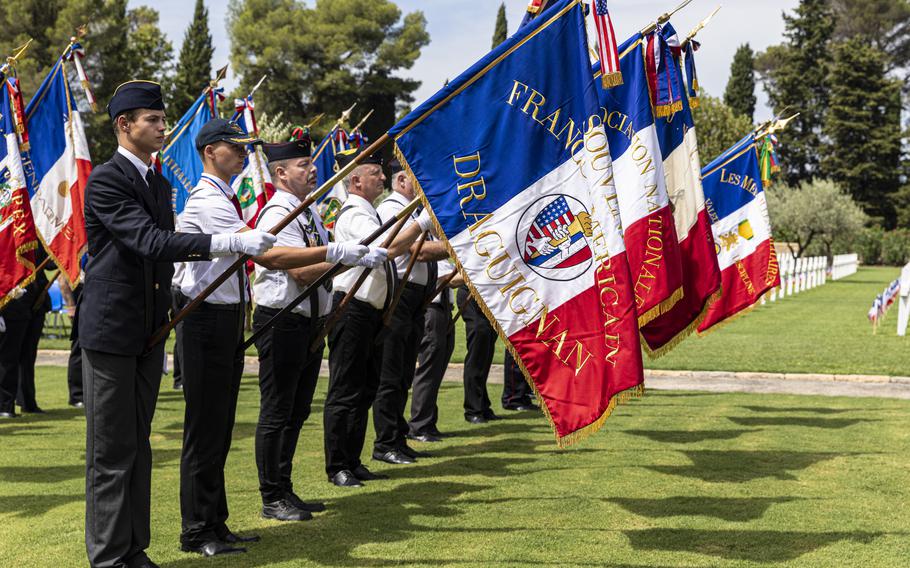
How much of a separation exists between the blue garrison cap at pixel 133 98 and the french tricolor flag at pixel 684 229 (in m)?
4.43

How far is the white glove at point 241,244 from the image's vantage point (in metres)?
4.75

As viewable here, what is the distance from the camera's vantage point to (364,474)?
755cm

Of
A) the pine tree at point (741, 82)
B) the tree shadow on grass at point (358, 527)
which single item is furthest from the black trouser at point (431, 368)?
the pine tree at point (741, 82)

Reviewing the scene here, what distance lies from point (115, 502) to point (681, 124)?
6.00 metres

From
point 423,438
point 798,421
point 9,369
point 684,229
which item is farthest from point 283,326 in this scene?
point 798,421

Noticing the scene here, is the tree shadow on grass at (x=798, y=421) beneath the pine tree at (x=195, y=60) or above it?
beneath

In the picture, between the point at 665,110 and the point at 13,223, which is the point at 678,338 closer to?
the point at 665,110

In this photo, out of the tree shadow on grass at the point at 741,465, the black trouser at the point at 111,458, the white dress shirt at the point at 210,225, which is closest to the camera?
the black trouser at the point at 111,458

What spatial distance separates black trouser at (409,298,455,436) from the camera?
9.48 m

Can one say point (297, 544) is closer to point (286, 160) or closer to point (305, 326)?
point (305, 326)

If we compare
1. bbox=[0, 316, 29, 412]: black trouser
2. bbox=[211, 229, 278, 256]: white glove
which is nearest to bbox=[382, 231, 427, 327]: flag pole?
bbox=[211, 229, 278, 256]: white glove

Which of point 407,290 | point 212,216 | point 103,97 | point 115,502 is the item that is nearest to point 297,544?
point 115,502

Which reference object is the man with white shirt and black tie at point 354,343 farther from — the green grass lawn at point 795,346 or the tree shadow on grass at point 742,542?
the green grass lawn at point 795,346

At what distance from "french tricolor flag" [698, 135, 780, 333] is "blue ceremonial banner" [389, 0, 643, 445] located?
231 inches
